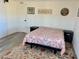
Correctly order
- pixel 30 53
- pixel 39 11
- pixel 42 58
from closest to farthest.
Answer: pixel 42 58 < pixel 30 53 < pixel 39 11

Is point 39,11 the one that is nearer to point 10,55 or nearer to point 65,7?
point 65,7

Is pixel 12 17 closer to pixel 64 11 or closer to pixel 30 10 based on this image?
pixel 30 10

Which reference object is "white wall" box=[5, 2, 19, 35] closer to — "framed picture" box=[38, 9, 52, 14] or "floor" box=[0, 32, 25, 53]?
"floor" box=[0, 32, 25, 53]

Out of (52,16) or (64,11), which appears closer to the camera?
(64,11)

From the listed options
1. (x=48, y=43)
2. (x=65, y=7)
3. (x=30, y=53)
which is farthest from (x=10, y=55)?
(x=65, y=7)

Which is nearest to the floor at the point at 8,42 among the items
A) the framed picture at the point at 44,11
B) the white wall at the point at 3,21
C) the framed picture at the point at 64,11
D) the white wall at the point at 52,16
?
the white wall at the point at 3,21

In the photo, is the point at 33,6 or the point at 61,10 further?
the point at 33,6

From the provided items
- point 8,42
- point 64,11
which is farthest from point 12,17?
A: point 64,11

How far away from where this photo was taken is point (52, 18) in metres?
5.61

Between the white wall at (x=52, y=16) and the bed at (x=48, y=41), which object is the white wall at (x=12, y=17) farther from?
the bed at (x=48, y=41)

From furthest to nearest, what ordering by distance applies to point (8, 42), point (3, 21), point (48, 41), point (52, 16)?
point (52, 16) → point (3, 21) → point (8, 42) → point (48, 41)

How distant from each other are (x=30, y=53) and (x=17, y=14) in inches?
126

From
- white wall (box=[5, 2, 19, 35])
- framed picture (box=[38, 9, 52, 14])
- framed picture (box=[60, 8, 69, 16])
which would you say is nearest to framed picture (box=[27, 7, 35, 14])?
framed picture (box=[38, 9, 52, 14])

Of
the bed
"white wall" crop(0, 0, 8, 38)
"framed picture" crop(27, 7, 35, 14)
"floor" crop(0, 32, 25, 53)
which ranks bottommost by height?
"floor" crop(0, 32, 25, 53)
